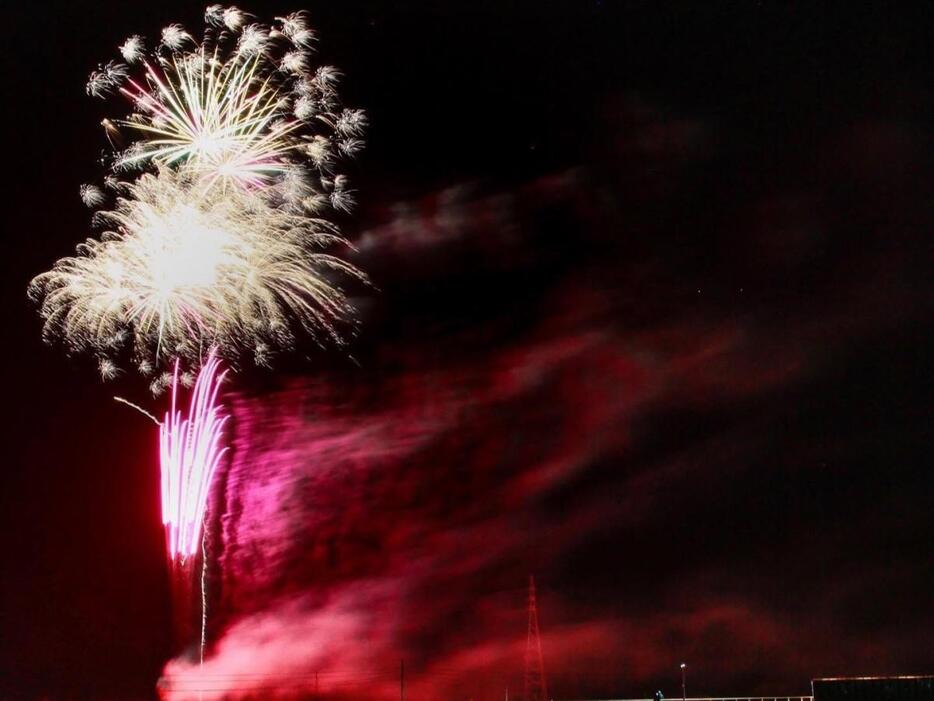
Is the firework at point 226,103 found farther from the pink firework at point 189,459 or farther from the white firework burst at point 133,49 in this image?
the pink firework at point 189,459

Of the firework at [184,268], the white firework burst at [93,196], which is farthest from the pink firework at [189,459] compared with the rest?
the white firework burst at [93,196]

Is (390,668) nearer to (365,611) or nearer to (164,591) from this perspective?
(365,611)

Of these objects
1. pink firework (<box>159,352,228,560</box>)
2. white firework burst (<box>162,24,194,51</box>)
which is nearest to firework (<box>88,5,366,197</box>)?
white firework burst (<box>162,24,194,51</box>)

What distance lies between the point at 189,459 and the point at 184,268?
9.15 feet

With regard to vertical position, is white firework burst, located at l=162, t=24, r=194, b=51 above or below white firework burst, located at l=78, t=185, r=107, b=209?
above

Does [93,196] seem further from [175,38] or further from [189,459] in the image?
[189,459]

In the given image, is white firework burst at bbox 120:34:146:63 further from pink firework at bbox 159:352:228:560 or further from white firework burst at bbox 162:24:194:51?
pink firework at bbox 159:352:228:560

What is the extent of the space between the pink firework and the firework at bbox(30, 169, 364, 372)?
2.06 feet

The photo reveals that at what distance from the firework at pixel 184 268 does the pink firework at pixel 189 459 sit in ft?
2.06

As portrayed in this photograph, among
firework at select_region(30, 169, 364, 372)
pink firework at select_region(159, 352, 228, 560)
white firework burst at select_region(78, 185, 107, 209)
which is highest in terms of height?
white firework burst at select_region(78, 185, 107, 209)

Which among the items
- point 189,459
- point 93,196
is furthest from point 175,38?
point 189,459

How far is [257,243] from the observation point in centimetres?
1256

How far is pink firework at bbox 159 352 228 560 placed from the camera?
12391 mm

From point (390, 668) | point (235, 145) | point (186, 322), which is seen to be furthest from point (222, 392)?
point (390, 668)
